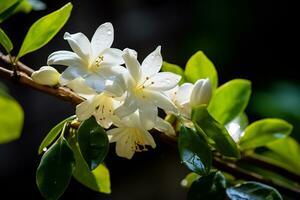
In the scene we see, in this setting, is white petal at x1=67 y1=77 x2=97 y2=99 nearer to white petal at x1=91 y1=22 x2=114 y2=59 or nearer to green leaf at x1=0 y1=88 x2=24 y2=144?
white petal at x1=91 y1=22 x2=114 y2=59

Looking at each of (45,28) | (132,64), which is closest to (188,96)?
(132,64)

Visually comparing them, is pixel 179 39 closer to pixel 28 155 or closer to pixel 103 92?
pixel 28 155

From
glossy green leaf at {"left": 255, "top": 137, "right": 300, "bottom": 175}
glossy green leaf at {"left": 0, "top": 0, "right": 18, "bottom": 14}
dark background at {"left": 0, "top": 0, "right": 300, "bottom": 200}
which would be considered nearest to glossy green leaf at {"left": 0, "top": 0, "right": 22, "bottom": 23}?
glossy green leaf at {"left": 0, "top": 0, "right": 18, "bottom": 14}

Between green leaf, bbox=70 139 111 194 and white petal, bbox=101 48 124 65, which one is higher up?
white petal, bbox=101 48 124 65

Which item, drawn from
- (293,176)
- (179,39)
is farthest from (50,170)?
(179,39)

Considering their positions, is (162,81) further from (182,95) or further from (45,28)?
(45,28)

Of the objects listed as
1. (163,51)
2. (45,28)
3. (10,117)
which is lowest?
(163,51)

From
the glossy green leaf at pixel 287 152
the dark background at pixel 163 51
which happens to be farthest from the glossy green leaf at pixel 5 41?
the dark background at pixel 163 51

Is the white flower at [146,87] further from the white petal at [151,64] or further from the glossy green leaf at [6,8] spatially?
the glossy green leaf at [6,8]
